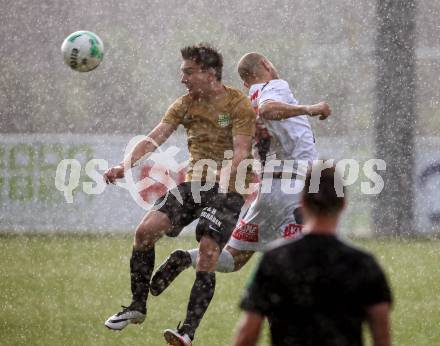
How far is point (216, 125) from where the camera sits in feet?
23.9

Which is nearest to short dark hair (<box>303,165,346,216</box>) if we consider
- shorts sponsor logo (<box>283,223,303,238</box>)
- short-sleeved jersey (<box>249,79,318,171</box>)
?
shorts sponsor logo (<box>283,223,303,238</box>)

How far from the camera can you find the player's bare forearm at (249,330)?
3668 mm

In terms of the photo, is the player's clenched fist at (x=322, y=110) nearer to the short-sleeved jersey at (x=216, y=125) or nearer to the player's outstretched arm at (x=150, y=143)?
the short-sleeved jersey at (x=216, y=125)

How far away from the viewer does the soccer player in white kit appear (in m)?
7.30

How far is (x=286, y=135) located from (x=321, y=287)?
3949mm

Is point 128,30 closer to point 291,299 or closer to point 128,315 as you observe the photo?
point 128,315

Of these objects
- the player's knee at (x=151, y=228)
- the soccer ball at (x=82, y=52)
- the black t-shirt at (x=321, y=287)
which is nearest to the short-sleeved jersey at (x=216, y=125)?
the player's knee at (x=151, y=228)

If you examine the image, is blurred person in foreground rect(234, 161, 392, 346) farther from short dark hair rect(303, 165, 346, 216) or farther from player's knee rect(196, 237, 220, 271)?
player's knee rect(196, 237, 220, 271)

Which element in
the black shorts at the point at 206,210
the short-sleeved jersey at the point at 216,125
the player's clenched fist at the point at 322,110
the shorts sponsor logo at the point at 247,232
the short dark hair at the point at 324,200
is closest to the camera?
the short dark hair at the point at 324,200

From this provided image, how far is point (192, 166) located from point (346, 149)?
1081cm

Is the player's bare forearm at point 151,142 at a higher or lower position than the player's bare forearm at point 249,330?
higher

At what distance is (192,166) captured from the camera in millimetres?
7312

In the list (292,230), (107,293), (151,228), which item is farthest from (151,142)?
(107,293)

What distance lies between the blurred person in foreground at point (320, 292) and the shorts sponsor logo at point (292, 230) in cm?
364
